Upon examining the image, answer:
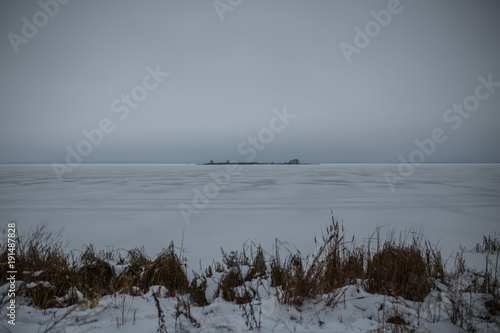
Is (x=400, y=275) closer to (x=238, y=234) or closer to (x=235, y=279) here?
(x=235, y=279)

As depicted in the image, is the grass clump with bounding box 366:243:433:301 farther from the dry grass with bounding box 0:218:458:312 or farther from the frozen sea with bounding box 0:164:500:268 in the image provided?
the frozen sea with bounding box 0:164:500:268

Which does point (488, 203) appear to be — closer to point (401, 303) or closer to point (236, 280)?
point (401, 303)

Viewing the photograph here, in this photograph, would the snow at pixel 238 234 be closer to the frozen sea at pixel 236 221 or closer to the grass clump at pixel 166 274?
the frozen sea at pixel 236 221

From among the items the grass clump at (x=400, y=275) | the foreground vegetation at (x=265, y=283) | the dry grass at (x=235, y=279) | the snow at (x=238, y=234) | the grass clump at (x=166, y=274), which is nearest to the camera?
the snow at (x=238, y=234)

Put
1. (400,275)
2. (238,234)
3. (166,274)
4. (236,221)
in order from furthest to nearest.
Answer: (236,221)
(238,234)
(166,274)
(400,275)

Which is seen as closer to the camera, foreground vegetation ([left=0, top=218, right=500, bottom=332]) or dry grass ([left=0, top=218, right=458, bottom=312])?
foreground vegetation ([left=0, top=218, right=500, bottom=332])

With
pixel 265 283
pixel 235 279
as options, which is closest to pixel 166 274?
pixel 235 279

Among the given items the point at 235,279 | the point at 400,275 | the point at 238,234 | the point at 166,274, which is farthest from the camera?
the point at 238,234

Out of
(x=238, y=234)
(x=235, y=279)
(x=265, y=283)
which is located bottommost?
(x=238, y=234)

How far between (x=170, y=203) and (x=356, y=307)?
8961 millimetres

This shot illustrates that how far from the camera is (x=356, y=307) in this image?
2.21 meters

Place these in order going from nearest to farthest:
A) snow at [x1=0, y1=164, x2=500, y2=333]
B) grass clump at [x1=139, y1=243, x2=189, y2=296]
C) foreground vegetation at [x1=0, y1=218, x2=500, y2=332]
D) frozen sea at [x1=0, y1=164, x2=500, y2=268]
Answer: snow at [x1=0, y1=164, x2=500, y2=333]
foreground vegetation at [x1=0, y1=218, x2=500, y2=332]
grass clump at [x1=139, y1=243, x2=189, y2=296]
frozen sea at [x1=0, y1=164, x2=500, y2=268]

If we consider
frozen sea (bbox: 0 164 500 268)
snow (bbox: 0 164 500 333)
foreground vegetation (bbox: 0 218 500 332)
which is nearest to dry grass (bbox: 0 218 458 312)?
foreground vegetation (bbox: 0 218 500 332)

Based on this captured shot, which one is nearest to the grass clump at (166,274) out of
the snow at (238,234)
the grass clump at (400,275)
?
the snow at (238,234)
